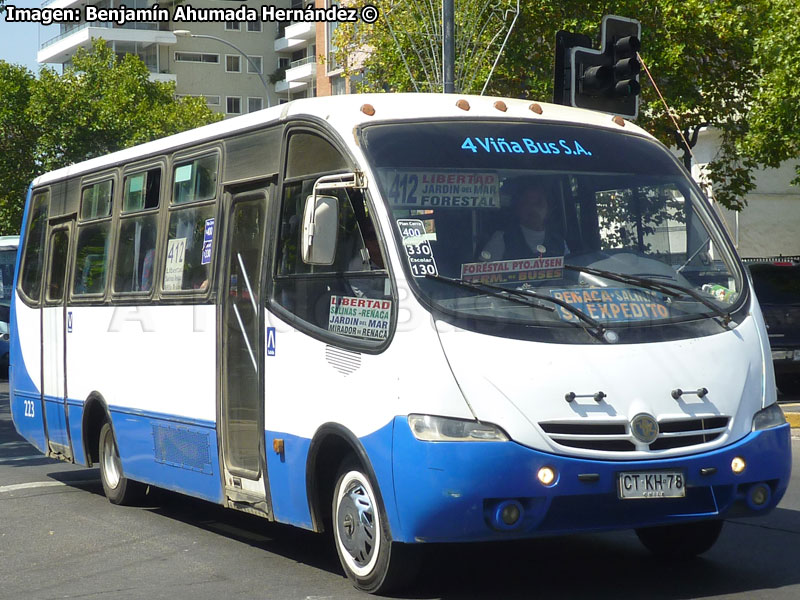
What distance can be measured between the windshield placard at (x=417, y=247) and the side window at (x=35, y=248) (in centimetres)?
622

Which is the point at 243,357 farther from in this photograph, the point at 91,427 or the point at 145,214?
the point at 91,427

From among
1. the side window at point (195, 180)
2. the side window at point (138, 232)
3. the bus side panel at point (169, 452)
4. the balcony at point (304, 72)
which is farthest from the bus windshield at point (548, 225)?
the balcony at point (304, 72)

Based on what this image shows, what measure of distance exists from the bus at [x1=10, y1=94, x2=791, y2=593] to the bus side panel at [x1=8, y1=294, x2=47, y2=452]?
359cm

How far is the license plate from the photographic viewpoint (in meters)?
6.37

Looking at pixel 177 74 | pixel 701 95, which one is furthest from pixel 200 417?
pixel 177 74

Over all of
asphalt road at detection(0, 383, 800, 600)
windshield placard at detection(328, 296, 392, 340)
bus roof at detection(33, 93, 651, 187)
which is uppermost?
bus roof at detection(33, 93, 651, 187)

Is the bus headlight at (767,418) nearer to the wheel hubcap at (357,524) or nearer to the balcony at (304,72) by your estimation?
the wheel hubcap at (357,524)

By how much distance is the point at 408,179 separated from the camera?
695cm

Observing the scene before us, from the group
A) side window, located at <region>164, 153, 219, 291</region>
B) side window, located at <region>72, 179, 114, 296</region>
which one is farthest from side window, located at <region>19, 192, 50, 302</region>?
side window, located at <region>164, 153, 219, 291</region>

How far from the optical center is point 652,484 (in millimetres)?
6430

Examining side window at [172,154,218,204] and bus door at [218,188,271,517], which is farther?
side window at [172,154,218,204]

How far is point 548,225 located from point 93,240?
5157mm

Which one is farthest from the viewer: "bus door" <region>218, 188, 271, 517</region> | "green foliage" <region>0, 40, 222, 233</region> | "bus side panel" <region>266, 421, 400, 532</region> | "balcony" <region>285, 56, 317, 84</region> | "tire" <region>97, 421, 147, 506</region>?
"balcony" <region>285, 56, 317, 84</region>

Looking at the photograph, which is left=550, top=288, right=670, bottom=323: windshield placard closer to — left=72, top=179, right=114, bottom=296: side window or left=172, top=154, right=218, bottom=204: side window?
left=172, top=154, right=218, bottom=204: side window
